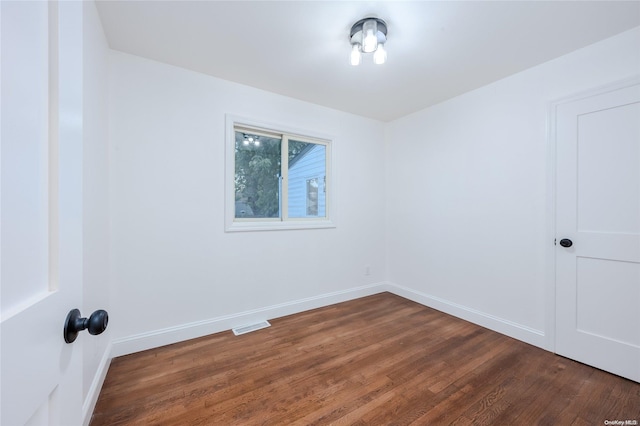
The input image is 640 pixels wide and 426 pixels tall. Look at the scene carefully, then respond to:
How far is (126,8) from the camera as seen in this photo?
1727mm

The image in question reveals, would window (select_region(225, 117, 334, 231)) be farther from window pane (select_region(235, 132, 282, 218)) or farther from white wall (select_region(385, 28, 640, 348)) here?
white wall (select_region(385, 28, 640, 348))

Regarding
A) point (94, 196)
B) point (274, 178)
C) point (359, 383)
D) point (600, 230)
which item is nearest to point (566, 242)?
point (600, 230)

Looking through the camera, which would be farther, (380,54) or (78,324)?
(380,54)

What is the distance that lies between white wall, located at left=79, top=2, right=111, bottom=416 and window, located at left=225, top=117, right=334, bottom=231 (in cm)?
Answer: 99

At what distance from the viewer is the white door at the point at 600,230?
188 cm

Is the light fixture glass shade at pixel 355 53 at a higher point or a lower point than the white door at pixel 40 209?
higher

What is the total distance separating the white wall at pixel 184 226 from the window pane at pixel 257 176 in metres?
0.25

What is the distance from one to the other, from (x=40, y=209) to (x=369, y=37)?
Answer: 2.00m

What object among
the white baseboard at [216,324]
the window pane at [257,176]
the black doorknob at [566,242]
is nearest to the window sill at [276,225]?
the window pane at [257,176]

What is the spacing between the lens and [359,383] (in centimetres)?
183

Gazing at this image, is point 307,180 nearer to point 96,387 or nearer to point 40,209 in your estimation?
point 96,387

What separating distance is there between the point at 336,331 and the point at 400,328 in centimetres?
68

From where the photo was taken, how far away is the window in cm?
278

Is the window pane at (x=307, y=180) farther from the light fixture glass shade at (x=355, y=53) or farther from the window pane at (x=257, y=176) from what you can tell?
the light fixture glass shade at (x=355, y=53)
